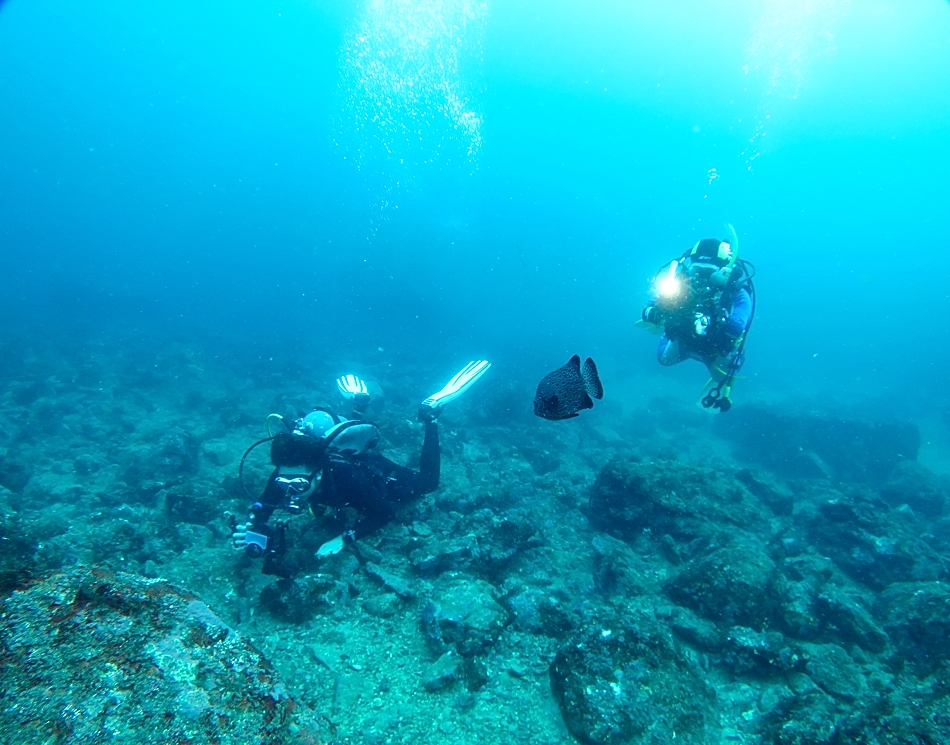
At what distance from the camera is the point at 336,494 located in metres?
5.46

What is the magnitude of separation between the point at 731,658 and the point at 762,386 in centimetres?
3839

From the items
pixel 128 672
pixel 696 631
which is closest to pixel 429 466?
pixel 696 631

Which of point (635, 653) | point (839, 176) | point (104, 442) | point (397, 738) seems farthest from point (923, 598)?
point (839, 176)

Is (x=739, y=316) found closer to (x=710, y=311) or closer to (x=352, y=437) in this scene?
(x=710, y=311)

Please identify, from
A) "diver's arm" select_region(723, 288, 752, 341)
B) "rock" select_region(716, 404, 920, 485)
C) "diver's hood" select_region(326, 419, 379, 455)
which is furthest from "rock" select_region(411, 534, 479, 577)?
"rock" select_region(716, 404, 920, 485)

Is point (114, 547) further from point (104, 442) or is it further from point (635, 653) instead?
point (104, 442)

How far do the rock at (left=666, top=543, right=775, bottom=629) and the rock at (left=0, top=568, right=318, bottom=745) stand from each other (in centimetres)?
472

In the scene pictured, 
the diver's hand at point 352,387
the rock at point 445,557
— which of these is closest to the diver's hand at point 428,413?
A: the diver's hand at point 352,387

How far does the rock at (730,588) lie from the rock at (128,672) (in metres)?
4.72

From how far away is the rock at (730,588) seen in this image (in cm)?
488

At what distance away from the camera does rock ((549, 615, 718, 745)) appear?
339 cm

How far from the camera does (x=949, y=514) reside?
11.8 metres

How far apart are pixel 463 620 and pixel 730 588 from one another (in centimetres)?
317

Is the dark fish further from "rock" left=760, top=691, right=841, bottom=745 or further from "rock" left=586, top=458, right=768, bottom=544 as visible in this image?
"rock" left=586, top=458, right=768, bottom=544
